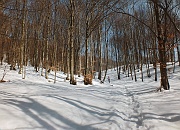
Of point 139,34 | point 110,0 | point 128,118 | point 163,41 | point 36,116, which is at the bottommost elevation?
point 128,118

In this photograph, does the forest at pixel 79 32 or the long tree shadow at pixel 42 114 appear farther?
the forest at pixel 79 32

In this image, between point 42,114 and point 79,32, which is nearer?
point 42,114

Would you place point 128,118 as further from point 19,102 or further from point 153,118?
point 19,102

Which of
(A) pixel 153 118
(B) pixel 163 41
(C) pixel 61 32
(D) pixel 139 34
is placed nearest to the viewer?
(A) pixel 153 118

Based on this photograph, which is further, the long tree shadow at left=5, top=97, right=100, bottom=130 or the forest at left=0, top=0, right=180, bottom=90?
the forest at left=0, top=0, right=180, bottom=90

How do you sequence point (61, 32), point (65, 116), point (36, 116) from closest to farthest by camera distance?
1. point (36, 116)
2. point (65, 116)
3. point (61, 32)

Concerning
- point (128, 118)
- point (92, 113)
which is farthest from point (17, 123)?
point (128, 118)

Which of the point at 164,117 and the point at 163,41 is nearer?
the point at 164,117

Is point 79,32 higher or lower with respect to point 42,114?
higher

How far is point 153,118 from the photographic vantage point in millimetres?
5203

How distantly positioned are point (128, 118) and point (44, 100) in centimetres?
277

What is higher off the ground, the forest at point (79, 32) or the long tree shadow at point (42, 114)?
the forest at point (79, 32)

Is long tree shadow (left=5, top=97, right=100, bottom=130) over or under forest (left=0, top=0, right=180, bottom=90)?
under

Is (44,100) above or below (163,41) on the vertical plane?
below
